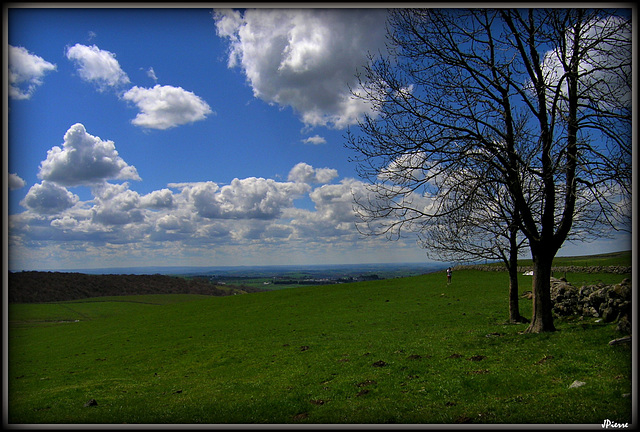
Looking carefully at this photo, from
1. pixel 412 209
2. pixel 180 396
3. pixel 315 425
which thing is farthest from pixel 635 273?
pixel 180 396

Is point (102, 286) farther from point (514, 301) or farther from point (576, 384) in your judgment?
point (576, 384)

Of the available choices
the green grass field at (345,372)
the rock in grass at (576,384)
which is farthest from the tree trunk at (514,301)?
the rock in grass at (576,384)

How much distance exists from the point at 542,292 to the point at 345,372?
9.76 m

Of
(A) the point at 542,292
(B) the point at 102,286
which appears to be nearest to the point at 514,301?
(A) the point at 542,292

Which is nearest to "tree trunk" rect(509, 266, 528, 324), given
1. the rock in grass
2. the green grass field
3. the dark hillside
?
the green grass field

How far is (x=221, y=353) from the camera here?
87.3 ft

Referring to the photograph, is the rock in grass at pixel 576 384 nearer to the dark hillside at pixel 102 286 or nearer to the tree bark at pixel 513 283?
the tree bark at pixel 513 283

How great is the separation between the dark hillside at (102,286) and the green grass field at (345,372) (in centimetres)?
7912

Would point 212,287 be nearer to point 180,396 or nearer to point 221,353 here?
point 221,353

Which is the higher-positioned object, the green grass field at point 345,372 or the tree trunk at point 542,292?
the tree trunk at point 542,292

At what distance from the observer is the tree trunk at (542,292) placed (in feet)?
56.9

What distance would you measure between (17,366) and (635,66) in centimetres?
4404

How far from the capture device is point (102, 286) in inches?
5094

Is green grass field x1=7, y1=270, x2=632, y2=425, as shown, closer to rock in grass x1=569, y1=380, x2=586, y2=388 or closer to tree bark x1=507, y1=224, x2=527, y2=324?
rock in grass x1=569, y1=380, x2=586, y2=388
